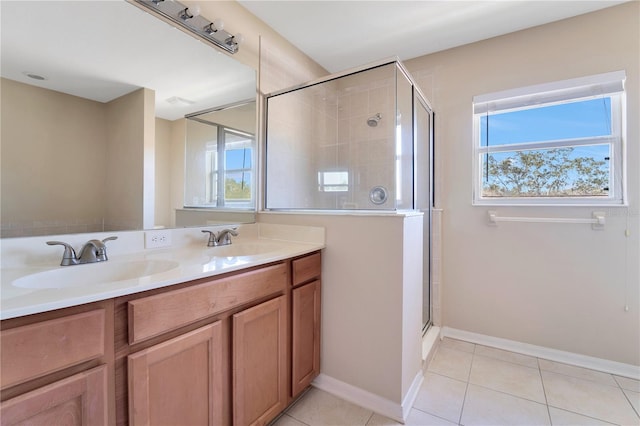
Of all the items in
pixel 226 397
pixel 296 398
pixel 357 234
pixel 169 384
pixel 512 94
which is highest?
pixel 512 94

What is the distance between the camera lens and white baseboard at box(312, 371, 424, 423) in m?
1.46

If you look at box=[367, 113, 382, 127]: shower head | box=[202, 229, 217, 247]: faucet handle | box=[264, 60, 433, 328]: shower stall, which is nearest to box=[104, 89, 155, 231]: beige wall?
box=[202, 229, 217, 247]: faucet handle

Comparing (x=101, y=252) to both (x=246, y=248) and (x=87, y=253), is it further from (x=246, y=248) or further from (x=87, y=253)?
(x=246, y=248)

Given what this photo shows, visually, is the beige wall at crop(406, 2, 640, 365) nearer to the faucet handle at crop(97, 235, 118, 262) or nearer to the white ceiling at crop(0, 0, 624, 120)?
the white ceiling at crop(0, 0, 624, 120)

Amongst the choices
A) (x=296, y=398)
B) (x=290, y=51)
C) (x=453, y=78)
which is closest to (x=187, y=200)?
(x=296, y=398)

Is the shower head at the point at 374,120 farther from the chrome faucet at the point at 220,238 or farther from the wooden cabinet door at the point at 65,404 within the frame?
the wooden cabinet door at the point at 65,404

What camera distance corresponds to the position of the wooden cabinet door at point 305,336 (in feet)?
4.84

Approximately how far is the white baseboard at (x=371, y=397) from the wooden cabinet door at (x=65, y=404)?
1.20 meters

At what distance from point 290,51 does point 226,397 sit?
2436 mm

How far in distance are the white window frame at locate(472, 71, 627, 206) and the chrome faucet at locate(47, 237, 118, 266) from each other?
2515mm

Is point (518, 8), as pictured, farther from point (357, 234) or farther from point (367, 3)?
point (357, 234)

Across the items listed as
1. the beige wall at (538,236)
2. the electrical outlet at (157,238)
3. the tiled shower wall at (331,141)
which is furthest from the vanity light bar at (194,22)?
the beige wall at (538,236)

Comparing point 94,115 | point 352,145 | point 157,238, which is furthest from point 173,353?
point 352,145

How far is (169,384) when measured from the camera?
0.93 meters
